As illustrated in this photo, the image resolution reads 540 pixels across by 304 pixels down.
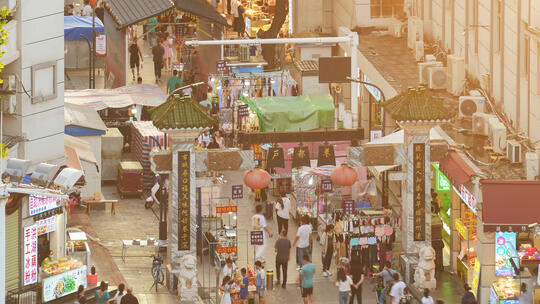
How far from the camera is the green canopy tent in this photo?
4872cm

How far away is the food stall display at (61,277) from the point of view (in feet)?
121

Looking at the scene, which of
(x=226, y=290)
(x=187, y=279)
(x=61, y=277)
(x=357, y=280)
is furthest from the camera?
(x=187, y=279)

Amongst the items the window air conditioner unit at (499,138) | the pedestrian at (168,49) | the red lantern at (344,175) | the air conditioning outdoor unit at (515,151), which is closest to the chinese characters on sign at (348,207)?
the red lantern at (344,175)

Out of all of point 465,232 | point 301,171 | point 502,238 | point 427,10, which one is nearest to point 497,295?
point 502,238

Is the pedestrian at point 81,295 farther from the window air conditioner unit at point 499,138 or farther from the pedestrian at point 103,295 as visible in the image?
the window air conditioner unit at point 499,138

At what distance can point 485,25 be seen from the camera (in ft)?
146

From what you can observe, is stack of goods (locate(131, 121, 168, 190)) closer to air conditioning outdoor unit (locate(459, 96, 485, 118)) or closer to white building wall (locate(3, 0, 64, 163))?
white building wall (locate(3, 0, 64, 163))

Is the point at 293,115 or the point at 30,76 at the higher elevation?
the point at 30,76

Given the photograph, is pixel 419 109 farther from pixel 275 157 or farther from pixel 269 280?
pixel 269 280

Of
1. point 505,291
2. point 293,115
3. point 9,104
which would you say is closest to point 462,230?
point 505,291

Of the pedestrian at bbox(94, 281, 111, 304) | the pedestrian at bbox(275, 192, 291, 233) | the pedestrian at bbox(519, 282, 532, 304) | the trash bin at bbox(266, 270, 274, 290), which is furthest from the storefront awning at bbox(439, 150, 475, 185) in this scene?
the pedestrian at bbox(94, 281, 111, 304)

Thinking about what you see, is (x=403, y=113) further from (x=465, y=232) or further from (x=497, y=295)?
(x=497, y=295)

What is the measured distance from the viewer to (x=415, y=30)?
54.0 meters

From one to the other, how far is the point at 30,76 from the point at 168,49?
96.5 feet
